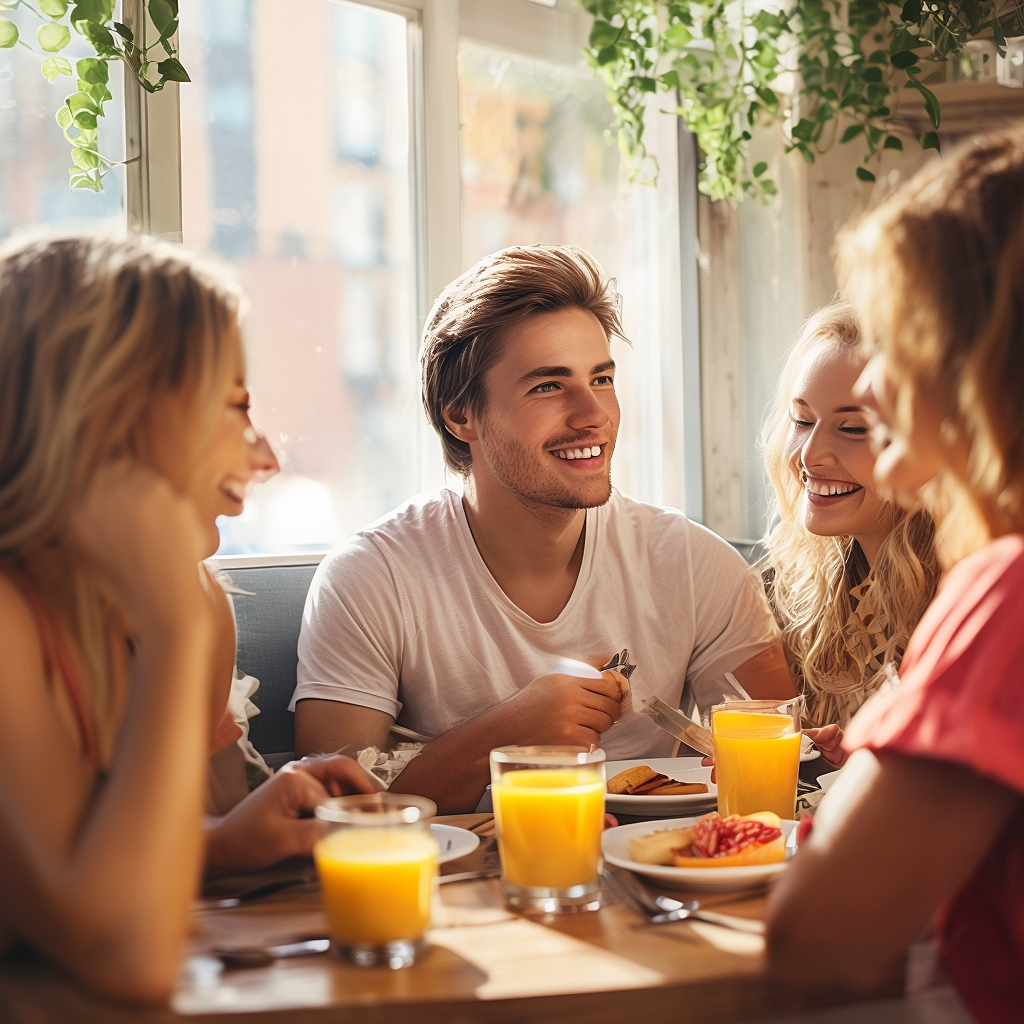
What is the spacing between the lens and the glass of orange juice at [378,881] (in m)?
0.88

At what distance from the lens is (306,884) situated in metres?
1.11

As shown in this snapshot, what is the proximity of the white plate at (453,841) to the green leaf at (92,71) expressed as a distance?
59.4 inches

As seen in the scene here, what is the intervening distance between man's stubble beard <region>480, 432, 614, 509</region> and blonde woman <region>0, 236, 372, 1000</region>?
1.06m

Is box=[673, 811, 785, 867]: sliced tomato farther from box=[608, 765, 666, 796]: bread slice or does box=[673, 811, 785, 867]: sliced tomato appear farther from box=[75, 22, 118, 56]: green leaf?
box=[75, 22, 118, 56]: green leaf

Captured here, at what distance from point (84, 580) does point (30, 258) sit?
0.90 feet

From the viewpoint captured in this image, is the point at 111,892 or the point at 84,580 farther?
the point at 84,580

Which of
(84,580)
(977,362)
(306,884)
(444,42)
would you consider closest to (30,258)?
(84,580)

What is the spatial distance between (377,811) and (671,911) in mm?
263

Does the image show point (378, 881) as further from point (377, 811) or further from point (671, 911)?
point (671, 911)

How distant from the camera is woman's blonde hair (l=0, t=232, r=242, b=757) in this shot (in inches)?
35.6

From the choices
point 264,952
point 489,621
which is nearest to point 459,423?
point 489,621

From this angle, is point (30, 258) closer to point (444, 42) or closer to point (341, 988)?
point (341, 988)

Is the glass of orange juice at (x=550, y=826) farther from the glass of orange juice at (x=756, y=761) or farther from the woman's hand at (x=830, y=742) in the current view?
the woman's hand at (x=830, y=742)

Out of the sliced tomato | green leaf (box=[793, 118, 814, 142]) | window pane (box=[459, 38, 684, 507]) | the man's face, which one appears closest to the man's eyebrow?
the man's face
